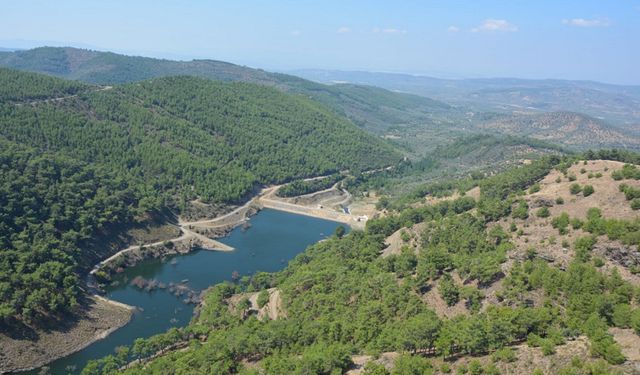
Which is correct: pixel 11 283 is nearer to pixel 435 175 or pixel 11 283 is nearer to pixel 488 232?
pixel 488 232

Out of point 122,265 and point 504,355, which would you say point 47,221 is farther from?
point 504,355

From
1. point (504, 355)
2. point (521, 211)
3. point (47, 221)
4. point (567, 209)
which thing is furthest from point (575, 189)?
point (47, 221)

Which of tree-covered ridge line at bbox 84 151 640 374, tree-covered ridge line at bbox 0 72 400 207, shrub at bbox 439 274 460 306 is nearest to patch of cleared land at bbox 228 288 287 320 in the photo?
tree-covered ridge line at bbox 84 151 640 374

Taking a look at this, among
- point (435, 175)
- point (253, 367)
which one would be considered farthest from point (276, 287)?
point (435, 175)

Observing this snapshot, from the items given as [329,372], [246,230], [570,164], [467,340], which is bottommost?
[246,230]

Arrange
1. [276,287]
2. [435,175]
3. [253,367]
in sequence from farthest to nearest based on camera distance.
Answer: [435,175]
[276,287]
[253,367]

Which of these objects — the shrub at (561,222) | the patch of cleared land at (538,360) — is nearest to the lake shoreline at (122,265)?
the patch of cleared land at (538,360)
